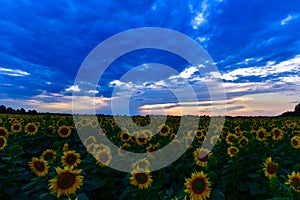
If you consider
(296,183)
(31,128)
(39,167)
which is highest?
(31,128)

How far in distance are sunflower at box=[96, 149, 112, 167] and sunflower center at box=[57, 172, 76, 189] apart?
1680 mm

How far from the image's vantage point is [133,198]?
5488 millimetres

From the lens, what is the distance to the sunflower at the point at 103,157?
625 centimetres

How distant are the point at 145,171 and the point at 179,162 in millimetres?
1765

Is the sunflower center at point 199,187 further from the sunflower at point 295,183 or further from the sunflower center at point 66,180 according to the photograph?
the sunflower center at point 66,180

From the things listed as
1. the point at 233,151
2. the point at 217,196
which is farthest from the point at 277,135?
the point at 217,196

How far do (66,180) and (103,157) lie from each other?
6.12 feet

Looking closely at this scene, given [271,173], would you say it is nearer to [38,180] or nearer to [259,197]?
[259,197]

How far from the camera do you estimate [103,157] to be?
636 cm

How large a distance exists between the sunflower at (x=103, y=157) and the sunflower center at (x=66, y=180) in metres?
1.68

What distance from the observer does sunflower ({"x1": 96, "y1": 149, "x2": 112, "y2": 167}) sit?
625cm

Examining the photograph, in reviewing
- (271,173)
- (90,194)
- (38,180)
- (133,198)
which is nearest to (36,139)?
(90,194)

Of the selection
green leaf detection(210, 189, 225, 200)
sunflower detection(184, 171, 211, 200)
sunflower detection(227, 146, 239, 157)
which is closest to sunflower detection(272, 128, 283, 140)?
sunflower detection(227, 146, 239, 157)

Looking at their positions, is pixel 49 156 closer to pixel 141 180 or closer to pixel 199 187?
pixel 141 180
